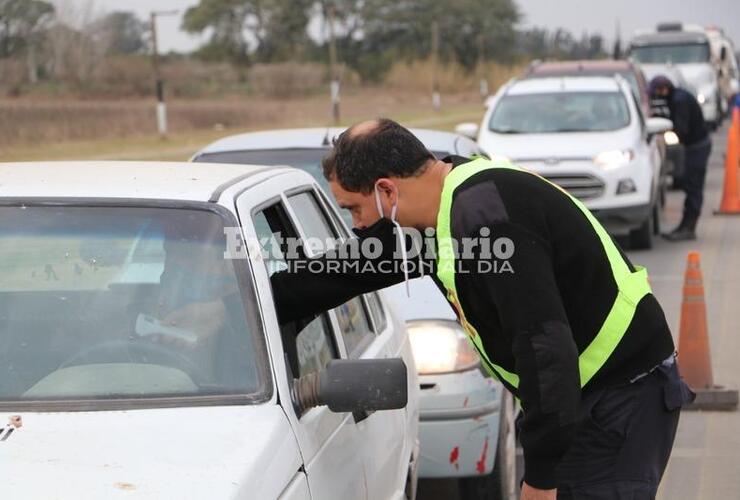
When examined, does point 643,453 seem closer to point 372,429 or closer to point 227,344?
point 372,429

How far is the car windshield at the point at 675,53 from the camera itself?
32406mm

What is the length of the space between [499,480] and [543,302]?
8.44ft

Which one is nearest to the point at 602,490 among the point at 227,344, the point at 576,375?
the point at 576,375

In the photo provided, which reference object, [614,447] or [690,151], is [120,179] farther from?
[690,151]

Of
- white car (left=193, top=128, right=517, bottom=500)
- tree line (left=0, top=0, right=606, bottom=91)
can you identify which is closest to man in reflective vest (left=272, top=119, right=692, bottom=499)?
white car (left=193, top=128, right=517, bottom=500)

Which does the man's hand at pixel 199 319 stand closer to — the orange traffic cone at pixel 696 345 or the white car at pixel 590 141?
the orange traffic cone at pixel 696 345

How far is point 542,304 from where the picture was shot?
2.81 metres

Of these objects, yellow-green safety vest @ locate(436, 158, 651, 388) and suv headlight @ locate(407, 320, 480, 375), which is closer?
yellow-green safety vest @ locate(436, 158, 651, 388)

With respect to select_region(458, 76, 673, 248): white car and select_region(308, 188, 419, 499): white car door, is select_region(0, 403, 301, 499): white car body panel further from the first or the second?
select_region(458, 76, 673, 248): white car

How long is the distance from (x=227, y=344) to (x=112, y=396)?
31 cm

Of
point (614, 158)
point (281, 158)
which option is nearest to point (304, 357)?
point (281, 158)

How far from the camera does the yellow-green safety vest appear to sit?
299 centimetres

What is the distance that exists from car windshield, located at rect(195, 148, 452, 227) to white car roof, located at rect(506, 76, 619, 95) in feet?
24.4

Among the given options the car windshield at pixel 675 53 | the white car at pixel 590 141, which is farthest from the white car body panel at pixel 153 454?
the car windshield at pixel 675 53
